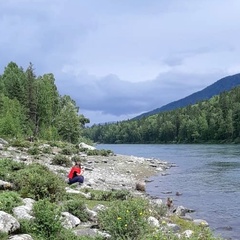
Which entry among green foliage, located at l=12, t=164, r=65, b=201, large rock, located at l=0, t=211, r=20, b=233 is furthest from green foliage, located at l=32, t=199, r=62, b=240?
green foliage, located at l=12, t=164, r=65, b=201

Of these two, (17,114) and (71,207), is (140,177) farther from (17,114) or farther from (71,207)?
(17,114)

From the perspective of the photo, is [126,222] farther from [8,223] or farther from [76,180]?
[76,180]

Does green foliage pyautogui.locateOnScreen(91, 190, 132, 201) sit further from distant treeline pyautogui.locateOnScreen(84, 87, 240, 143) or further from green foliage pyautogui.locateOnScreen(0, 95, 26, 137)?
distant treeline pyautogui.locateOnScreen(84, 87, 240, 143)

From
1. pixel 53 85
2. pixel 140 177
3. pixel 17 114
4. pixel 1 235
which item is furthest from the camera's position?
pixel 53 85

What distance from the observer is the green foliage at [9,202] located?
1215cm

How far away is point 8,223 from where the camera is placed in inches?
418

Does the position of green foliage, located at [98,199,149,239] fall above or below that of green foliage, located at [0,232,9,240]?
above

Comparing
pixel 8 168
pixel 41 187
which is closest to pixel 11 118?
pixel 8 168

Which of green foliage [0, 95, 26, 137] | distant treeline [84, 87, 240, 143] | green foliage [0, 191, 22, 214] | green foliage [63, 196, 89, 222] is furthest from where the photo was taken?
distant treeline [84, 87, 240, 143]

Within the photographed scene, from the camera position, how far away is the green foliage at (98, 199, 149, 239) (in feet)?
33.1

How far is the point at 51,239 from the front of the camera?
10398mm

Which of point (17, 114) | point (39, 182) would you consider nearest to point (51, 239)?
point (39, 182)

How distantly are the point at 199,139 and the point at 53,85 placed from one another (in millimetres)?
80747

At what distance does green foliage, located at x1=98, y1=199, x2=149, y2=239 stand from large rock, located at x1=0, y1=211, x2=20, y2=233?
7.89ft
